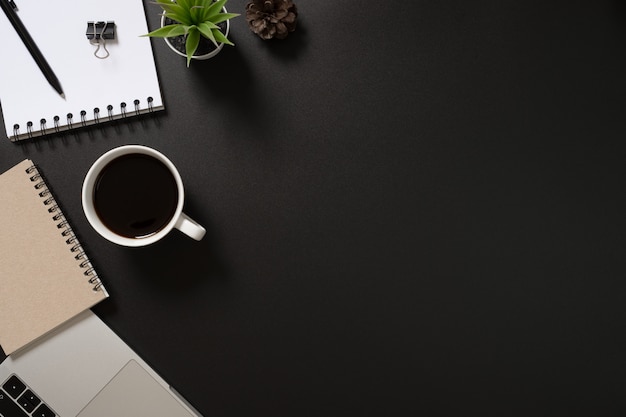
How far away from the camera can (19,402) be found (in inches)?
32.4

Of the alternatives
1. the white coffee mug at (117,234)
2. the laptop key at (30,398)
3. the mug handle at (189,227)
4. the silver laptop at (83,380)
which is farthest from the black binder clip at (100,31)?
the laptop key at (30,398)

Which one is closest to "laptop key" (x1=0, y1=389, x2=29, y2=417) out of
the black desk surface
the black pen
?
the black desk surface

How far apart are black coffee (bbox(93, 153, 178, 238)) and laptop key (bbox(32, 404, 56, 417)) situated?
277mm

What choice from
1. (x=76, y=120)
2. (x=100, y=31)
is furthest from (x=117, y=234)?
(x=100, y=31)

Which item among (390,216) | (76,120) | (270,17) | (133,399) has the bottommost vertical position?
(133,399)

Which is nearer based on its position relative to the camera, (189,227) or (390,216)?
(189,227)

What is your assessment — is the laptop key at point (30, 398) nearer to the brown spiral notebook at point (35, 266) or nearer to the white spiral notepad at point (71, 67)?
the brown spiral notebook at point (35, 266)

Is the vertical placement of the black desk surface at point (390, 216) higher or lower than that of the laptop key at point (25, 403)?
higher

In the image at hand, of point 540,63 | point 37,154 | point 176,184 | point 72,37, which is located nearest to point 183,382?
point 176,184

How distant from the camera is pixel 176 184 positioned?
0.80 metres

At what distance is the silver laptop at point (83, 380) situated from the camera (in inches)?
32.5

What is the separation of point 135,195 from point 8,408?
1.15 ft

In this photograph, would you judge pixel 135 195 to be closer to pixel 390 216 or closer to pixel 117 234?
pixel 117 234

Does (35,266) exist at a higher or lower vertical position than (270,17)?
lower
